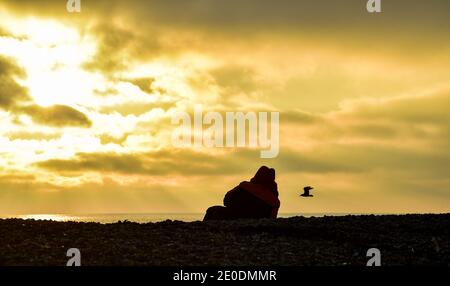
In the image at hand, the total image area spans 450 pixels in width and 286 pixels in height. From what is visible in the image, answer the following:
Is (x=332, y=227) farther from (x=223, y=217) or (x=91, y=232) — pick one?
(x=223, y=217)

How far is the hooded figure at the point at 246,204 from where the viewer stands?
42.6m

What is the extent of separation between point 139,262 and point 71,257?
245 cm

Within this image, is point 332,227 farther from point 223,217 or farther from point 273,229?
point 223,217

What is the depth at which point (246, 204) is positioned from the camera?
141 ft

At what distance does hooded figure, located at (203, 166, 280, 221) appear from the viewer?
42.6 m

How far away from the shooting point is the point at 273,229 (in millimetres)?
28891

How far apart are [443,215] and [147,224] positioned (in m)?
14.1

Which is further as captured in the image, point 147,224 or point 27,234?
point 147,224

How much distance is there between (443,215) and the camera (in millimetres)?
32219
